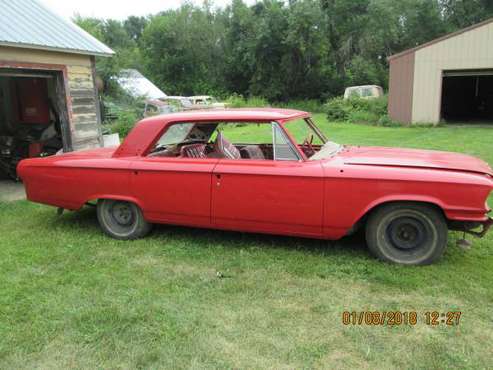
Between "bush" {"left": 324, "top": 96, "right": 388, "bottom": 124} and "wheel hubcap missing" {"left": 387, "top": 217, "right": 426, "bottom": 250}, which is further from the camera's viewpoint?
"bush" {"left": 324, "top": 96, "right": 388, "bottom": 124}

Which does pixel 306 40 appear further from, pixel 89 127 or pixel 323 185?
pixel 323 185

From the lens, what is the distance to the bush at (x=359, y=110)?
21.1 m

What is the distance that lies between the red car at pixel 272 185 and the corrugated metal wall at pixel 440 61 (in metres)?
14.1

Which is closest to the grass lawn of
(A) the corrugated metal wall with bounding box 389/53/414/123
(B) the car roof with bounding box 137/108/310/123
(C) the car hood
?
(C) the car hood

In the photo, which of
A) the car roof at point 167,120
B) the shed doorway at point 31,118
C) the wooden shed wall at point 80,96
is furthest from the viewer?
the shed doorway at point 31,118

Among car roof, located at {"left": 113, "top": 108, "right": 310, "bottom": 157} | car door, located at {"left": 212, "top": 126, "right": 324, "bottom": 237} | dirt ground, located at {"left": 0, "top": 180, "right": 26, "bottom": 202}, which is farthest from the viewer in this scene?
dirt ground, located at {"left": 0, "top": 180, "right": 26, "bottom": 202}

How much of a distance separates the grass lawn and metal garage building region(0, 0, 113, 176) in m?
4.62

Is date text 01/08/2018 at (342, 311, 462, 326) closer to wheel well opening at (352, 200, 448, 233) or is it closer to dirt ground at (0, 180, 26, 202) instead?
wheel well opening at (352, 200, 448, 233)

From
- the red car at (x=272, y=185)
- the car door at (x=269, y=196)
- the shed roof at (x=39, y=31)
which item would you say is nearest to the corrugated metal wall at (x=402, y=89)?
the shed roof at (x=39, y=31)

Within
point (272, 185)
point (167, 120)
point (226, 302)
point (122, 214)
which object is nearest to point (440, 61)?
point (167, 120)

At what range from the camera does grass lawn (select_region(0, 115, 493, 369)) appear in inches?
119

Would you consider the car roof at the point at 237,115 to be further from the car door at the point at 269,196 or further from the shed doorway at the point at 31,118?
the shed doorway at the point at 31,118

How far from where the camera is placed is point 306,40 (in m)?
37.0

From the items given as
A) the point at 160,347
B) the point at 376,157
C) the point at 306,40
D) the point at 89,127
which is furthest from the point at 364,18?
the point at 160,347
